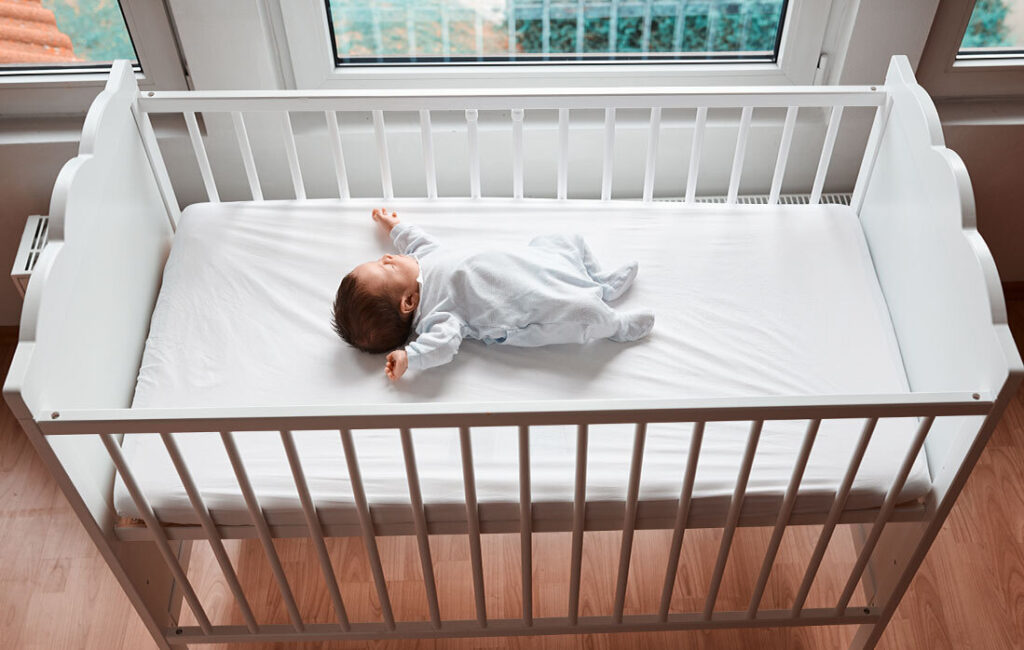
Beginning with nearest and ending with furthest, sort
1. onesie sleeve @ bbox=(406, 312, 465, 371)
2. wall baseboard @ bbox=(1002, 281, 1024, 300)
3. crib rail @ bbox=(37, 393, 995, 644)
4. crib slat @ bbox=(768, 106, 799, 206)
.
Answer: crib rail @ bbox=(37, 393, 995, 644) < onesie sleeve @ bbox=(406, 312, 465, 371) < crib slat @ bbox=(768, 106, 799, 206) < wall baseboard @ bbox=(1002, 281, 1024, 300)

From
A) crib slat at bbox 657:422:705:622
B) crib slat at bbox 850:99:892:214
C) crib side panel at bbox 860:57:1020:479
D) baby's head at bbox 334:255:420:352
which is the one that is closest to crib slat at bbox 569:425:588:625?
crib slat at bbox 657:422:705:622

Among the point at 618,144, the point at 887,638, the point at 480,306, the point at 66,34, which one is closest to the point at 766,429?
the point at 480,306

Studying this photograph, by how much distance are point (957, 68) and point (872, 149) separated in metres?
0.42

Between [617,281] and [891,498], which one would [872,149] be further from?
[891,498]

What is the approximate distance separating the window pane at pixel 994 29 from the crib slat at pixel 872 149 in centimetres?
42

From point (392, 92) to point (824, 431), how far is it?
3.16ft

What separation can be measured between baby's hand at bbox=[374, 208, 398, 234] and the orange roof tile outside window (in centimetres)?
80

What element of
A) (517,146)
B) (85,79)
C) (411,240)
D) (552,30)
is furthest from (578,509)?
(85,79)

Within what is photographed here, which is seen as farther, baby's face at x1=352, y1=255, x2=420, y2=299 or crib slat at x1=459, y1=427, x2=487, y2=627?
baby's face at x1=352, y1=255, x2=420, y2=299

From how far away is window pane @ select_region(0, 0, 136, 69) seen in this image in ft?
6.10

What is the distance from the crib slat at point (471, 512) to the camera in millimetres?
1211

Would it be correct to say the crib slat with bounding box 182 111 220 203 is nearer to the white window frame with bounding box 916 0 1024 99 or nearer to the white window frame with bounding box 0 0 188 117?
the white window frame with bounding box 0 0 188 117

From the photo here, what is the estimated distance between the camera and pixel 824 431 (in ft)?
4.50

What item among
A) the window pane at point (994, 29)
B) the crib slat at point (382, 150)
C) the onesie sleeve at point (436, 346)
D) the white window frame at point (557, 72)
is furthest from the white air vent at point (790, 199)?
the onesie sleeve at point (436, 346)
